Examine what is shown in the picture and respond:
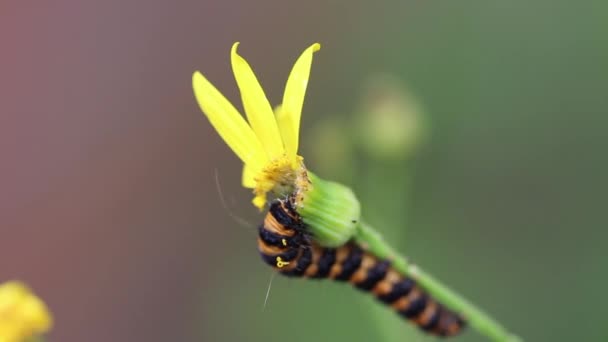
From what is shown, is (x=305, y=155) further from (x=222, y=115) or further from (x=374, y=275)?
(x=222, y=115)

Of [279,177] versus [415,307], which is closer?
[279,177]

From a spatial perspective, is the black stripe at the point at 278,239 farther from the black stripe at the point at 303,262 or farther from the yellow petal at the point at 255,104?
the yellow petal at the point at 255,104

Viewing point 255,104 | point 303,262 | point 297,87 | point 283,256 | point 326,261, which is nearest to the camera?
point 297,87

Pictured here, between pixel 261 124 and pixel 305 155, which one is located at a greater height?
pixel 261 124

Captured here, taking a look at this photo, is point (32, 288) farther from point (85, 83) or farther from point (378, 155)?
point (378, 155)

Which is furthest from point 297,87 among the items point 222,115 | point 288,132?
point 222,115

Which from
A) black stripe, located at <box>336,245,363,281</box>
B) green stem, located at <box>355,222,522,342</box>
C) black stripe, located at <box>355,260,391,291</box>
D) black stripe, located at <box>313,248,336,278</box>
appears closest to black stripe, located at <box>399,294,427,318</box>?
black stripe, located at <box>355,260,391,291</box>

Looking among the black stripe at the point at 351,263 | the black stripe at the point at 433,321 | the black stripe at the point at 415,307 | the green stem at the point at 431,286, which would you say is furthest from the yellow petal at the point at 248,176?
the black stripe at the point at 433,321
